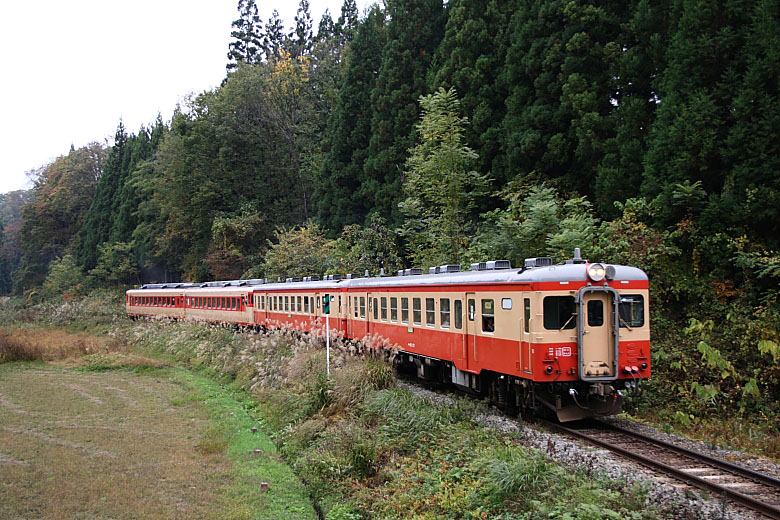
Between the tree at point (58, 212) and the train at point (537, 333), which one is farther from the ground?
the tree at point (58, 212)

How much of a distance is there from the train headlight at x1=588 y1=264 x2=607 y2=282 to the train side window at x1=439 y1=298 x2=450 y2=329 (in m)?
3.51

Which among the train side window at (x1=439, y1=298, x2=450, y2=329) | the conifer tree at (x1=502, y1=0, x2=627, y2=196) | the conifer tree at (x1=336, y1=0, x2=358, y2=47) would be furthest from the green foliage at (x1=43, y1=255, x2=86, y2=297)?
the train side window at (x1=439, y1=298, x2=450, y2=329)

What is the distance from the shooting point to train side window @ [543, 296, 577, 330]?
9.98 m

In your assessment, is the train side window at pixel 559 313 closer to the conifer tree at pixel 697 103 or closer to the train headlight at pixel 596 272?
the train headlight at pixel 596 272

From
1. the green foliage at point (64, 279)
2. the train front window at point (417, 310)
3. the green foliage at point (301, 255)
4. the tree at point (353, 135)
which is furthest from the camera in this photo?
the green foliage at point (64, 279)

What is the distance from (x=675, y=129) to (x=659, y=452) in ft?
31.7

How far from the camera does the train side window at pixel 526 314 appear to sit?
10117 millimetres

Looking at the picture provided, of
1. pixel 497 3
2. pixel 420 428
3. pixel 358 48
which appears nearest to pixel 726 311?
pixel 420 428

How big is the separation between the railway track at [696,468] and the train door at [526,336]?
1.18 metres

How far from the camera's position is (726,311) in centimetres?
1425

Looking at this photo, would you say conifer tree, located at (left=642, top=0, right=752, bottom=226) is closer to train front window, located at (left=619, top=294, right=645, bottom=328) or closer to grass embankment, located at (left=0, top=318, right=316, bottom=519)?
train front window, located at (left=619, top=294, right=645, bottom=328)

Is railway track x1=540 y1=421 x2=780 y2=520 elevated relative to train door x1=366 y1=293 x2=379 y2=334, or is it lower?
lower

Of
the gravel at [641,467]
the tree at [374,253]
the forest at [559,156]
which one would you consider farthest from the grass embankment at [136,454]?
the tree at [374,253]

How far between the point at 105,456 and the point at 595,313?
27.2ft
